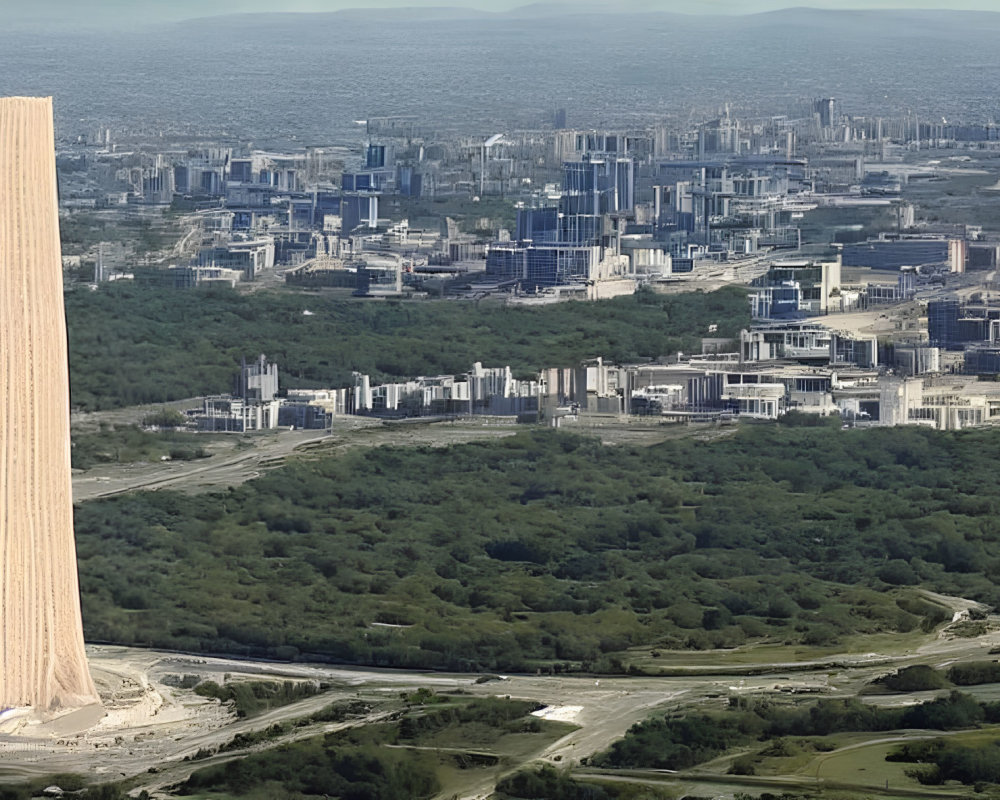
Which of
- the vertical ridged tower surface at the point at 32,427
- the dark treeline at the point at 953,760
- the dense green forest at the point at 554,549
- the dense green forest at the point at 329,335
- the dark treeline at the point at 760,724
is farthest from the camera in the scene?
the dense green forest at the point at 329,335

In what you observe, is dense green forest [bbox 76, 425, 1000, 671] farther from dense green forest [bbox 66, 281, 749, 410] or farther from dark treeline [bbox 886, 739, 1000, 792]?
dense green forest [bbox 66, 281, 749, 410]

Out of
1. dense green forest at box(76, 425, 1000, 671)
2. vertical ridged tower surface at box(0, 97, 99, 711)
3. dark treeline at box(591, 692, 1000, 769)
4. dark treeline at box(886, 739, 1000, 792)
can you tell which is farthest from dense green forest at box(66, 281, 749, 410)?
dark treeline at box(886, 739, 1000, 792)

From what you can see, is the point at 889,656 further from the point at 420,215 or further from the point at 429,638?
the point at 420,215

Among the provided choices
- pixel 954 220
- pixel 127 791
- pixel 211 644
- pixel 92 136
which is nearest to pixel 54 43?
pixel 92 136

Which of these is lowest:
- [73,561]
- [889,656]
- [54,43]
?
[889,656]

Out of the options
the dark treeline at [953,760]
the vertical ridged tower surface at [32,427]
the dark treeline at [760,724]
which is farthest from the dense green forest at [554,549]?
the dark treeline at [953,760]

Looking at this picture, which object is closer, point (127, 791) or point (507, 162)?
point (127, 791)

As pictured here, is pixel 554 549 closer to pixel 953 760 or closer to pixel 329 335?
pixel 953 760

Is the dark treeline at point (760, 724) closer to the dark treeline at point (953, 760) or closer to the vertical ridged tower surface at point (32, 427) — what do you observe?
the dark treeline at point (953, 760)
